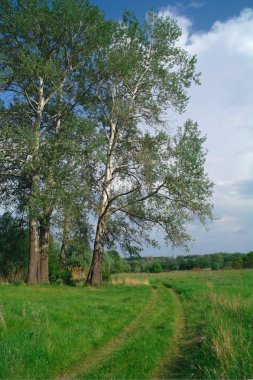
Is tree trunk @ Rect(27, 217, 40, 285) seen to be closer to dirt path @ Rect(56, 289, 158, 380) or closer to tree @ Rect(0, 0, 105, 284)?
tree @ Rect(0, 0, 105, 284)

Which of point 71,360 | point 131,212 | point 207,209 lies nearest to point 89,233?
point 131,212

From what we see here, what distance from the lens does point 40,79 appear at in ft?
92.6

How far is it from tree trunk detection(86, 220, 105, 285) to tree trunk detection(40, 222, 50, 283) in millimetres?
3145

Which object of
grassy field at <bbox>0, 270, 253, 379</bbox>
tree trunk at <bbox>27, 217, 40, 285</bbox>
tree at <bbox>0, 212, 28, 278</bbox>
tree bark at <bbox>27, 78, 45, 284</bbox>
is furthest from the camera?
tree at <bbox>0, 212, 28, 278</bbox>

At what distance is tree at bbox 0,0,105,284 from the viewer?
25.8m

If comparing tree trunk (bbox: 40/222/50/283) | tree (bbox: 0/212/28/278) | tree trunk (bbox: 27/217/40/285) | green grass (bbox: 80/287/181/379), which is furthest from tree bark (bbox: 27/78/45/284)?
green grass (bbox: 80/287/181/379)

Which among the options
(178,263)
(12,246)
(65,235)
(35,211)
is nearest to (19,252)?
(12,246)

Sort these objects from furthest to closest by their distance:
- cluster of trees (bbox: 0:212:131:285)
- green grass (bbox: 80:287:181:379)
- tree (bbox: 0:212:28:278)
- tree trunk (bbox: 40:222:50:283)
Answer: tree (bbox: 0:212:28:278) → cluster of trees (bbox: 0:212:131:285) → tree trunk (bbox: 40:222:50:283) → green grass (bbox: 80:287:181:379)

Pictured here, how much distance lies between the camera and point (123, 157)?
3127 centimetres

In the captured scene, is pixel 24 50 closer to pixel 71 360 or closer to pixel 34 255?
pixel 34 255

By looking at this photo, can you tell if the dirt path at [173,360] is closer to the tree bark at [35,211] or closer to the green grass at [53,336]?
the green grass at [53,336]

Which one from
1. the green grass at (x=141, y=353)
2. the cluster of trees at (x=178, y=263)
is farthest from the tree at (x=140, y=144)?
the cluster of trees at (x=178, y=263)

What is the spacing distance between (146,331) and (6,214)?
23.0m

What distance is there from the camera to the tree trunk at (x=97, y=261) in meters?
29.3
